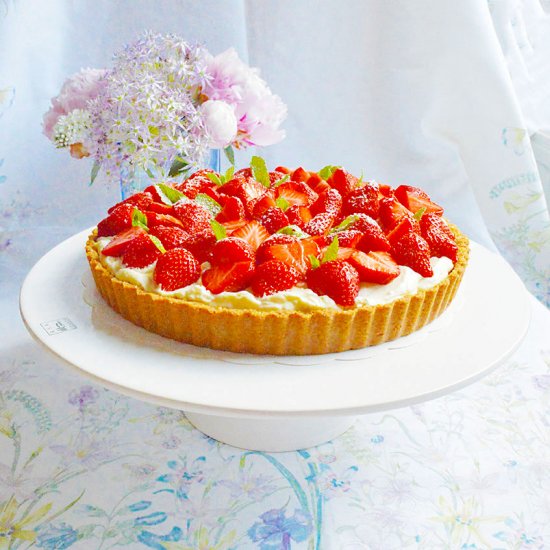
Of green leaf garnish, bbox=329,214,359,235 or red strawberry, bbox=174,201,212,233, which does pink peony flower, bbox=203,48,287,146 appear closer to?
red strawberry, bbox=174,201,212,233

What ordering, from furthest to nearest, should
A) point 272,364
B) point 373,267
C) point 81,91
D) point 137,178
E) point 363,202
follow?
point 137,178 < point 81,91 < point 363,202 < point 373,267 < point 272,364

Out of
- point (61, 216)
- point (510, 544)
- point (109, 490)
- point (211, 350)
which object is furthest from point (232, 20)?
point (510, 544)

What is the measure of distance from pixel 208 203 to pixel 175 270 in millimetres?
429

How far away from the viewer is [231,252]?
1747 millimetres

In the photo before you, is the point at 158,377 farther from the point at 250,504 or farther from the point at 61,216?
the point at 61,216

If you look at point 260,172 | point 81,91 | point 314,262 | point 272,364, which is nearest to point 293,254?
point 314,262

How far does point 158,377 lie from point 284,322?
1.05 feet

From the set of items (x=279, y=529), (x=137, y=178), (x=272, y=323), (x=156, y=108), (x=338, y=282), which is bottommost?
(x=279, y=529)

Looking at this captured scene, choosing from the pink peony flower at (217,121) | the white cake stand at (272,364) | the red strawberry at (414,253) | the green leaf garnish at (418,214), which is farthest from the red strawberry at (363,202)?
the pink peony flower at (217,121)

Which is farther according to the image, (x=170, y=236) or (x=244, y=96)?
(x=244, y=96)

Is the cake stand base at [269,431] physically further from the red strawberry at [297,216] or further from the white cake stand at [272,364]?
the red strawberry at [297,216]

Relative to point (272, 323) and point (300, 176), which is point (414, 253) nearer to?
point (272, 323)

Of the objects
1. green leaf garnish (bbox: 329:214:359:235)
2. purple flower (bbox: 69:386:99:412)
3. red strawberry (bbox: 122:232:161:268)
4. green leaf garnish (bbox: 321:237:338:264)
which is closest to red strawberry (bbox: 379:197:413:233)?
green leaf garnish (bbox: 329:214:359:235)

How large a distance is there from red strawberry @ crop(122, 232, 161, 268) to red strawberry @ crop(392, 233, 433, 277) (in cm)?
63
